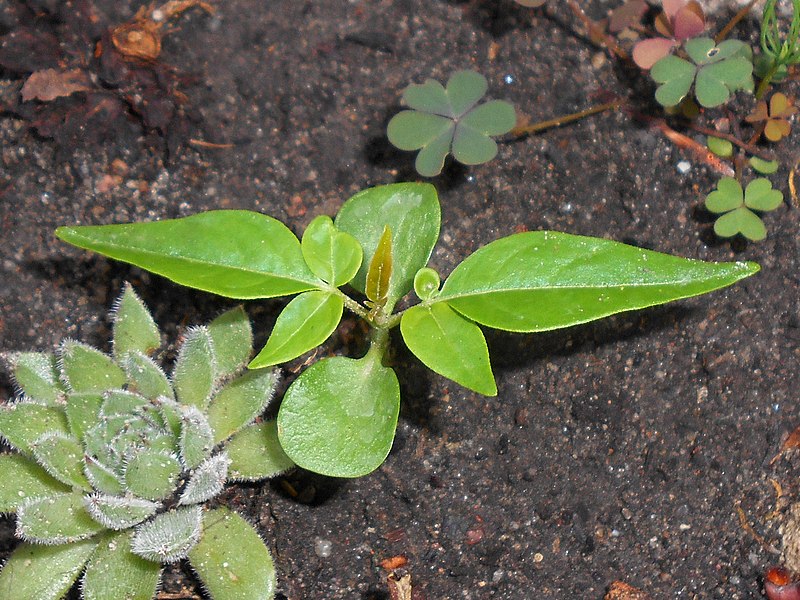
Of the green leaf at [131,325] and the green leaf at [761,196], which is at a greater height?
the green leaf at [761,196]

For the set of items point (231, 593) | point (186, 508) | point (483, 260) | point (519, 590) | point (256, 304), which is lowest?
point (519, 590)

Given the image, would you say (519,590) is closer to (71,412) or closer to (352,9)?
(71,412)

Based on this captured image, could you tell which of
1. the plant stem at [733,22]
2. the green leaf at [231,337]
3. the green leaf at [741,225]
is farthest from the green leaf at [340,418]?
the plant stem at [733,22]

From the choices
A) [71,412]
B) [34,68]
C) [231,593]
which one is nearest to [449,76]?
[34,68]

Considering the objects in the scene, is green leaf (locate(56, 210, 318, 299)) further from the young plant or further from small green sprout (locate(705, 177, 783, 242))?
small green sprout (locate(705, 177, 783, 242))

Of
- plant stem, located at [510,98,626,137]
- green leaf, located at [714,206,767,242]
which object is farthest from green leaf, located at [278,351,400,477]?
green leaf, located at [714,206,767,242]

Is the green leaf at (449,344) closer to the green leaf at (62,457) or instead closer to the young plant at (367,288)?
the young plant at (367,288)
